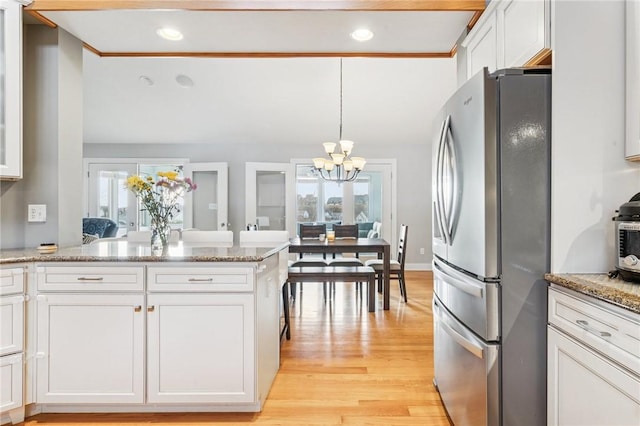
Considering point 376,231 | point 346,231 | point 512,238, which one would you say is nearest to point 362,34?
point 512,238

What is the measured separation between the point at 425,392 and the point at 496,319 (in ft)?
3.37

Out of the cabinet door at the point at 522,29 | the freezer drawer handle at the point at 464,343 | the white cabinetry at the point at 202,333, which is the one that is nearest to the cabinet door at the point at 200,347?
the white cabinetry at the point at 202,333

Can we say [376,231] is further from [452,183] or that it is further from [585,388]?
[585,388]

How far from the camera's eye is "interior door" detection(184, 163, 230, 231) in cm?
600

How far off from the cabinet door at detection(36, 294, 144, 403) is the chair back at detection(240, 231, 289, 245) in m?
1.17

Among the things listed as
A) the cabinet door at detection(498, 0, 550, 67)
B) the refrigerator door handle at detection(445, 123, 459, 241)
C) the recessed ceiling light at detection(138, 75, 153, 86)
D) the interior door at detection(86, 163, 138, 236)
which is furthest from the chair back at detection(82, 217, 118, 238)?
the cabinet door at detection(498, 0, 550, 67)

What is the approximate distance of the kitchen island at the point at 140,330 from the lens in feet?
6.23

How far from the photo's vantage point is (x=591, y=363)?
1.20 meters

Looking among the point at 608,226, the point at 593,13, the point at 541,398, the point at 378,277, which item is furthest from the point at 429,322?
the point at 593,13

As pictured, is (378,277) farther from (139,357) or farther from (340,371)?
(139,357)

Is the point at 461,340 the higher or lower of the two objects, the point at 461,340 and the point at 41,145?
the lower

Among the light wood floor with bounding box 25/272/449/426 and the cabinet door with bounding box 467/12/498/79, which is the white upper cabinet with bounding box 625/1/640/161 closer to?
the cabinet door with bounding box 467/12/498/79

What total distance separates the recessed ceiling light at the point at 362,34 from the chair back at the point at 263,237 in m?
1.59

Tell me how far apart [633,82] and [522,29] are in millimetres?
510
